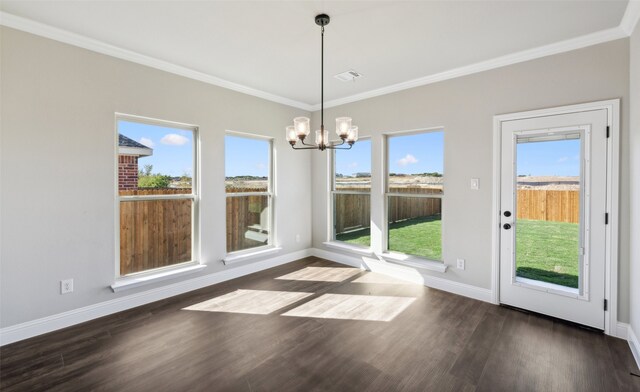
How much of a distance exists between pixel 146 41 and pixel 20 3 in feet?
2.85

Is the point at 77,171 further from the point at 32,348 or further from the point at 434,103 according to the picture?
the point at 434,103

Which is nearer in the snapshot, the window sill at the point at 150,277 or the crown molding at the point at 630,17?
the crown molding at the point at 630,17

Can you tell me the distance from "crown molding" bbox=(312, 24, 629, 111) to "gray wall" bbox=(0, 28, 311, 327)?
9.48 ft

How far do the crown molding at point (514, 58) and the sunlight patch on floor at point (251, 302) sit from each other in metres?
3.09

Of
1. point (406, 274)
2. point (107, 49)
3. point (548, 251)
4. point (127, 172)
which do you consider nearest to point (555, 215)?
point (548, 251)

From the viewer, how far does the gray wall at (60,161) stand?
2.50 meters

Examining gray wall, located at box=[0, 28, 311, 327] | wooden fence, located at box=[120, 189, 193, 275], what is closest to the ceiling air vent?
gray wall, located at box=[0, 28, 311, 327]

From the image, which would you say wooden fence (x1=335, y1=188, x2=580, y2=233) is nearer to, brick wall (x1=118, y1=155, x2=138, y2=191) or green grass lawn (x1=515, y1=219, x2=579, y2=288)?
green grass lawn (x1=515, y1=219, x2=579, y2=288)

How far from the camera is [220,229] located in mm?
4020

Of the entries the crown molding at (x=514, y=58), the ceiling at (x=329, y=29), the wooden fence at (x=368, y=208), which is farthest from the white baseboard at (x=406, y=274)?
the ceiling at (x=329, y=29)

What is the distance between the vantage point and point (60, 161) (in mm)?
2742

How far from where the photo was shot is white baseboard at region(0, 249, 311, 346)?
2.55 metres

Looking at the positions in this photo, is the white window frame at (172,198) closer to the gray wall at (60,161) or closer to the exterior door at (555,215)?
the gray wall at (60,161)

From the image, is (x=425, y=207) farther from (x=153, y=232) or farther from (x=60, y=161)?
(x=60, y=161)
